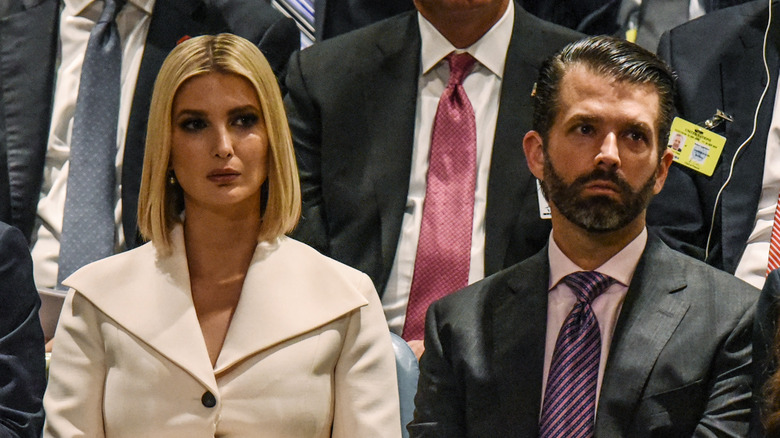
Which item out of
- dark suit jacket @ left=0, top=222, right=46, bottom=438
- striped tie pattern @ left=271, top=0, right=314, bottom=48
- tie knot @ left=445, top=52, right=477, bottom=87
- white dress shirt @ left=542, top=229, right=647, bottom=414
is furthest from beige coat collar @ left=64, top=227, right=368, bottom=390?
striped tie pattern @ left=271, top=0, right=314, bottom=48

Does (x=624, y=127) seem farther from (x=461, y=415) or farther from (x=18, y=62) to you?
(x=18, y=62)

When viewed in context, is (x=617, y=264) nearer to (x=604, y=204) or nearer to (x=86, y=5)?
(x=604, y=204)

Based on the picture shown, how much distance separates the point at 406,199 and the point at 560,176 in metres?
0.73

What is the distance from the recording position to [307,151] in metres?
2.99

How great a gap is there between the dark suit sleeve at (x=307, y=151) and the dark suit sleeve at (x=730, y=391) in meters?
1.10

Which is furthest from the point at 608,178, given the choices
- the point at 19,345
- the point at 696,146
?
the point at 19,345

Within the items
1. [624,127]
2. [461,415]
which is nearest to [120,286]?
[461,415]

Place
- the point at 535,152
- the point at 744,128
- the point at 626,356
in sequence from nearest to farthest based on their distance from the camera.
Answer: the point at 626,356
the point at 535,152
the point at 744,128

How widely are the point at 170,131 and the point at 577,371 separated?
0.96 metres

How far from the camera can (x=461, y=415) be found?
219 centimetres

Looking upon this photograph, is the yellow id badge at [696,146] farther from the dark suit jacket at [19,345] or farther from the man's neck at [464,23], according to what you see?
the dark suit jacket at [19,345]

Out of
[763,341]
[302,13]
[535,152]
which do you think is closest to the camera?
[763,341]

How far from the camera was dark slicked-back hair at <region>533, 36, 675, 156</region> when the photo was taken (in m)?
2.22

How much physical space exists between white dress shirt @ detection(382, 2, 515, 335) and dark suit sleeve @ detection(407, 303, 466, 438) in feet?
1.93
